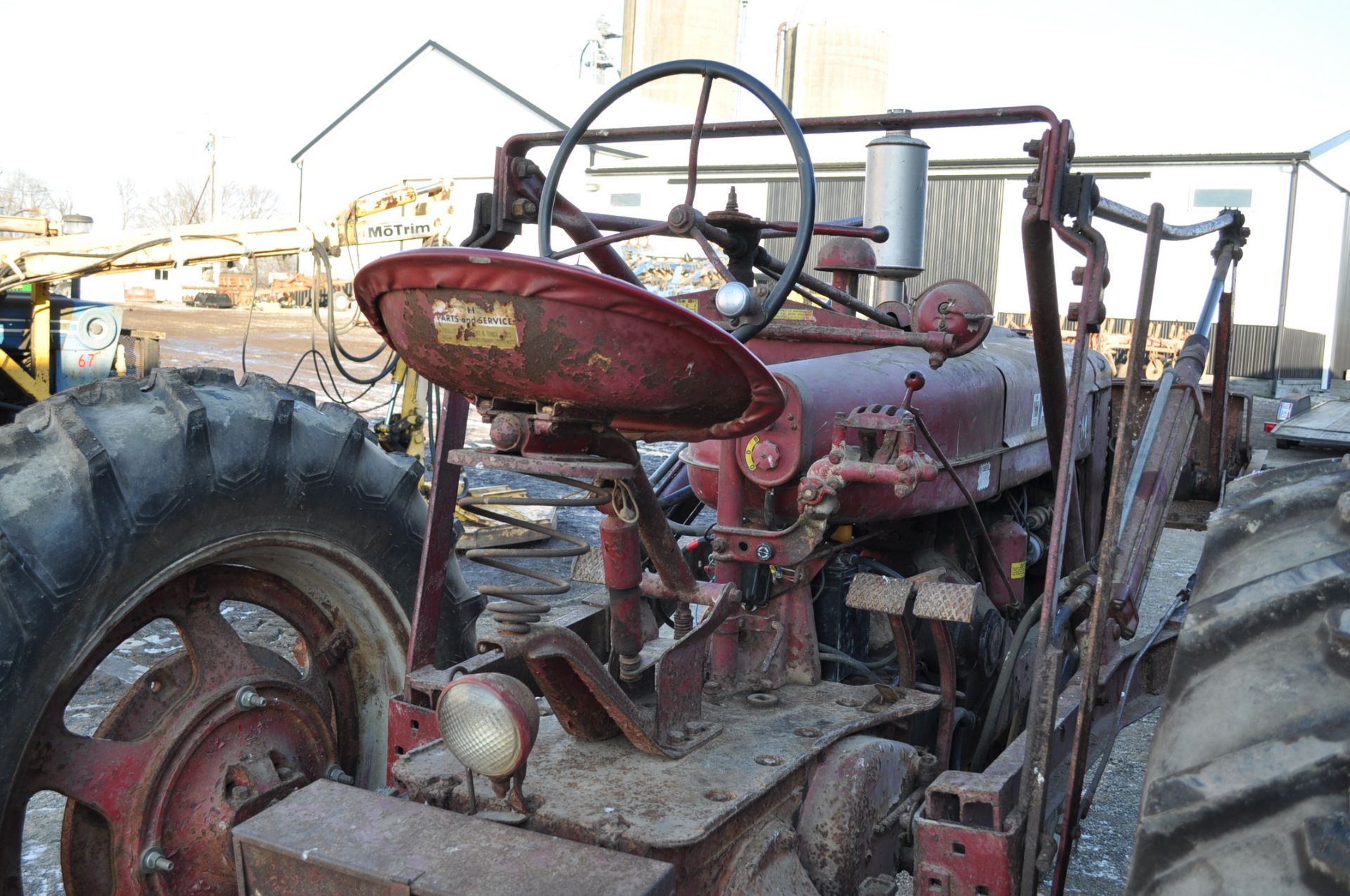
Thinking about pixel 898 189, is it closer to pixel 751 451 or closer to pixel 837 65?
pixel 751 451

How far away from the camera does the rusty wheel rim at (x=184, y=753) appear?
88.1 inches

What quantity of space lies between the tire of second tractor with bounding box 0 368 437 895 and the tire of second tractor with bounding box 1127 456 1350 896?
177 centimetres

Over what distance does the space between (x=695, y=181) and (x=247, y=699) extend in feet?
4.66

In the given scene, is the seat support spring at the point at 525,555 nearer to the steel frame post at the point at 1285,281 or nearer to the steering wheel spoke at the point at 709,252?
the steering wheel spoke at the point at 709,252

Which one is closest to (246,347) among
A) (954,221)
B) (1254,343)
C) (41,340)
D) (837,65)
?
(41,340)

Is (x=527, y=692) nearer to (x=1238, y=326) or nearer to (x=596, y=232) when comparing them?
(x=596, y=232)

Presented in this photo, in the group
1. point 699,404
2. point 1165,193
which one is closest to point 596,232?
point 699,404

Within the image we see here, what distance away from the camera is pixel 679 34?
33188mm

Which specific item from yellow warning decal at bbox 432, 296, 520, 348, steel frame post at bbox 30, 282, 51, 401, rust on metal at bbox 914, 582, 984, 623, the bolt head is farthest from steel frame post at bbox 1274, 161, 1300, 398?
yellow warning decal at bbox 432, 296, 520, 348

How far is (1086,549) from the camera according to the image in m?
3.85

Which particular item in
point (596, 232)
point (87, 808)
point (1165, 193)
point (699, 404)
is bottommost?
point (87, 808)

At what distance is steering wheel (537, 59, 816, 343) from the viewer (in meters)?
2.07

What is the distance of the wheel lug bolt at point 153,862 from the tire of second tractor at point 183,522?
0.15 ft

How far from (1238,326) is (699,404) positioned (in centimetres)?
2006
